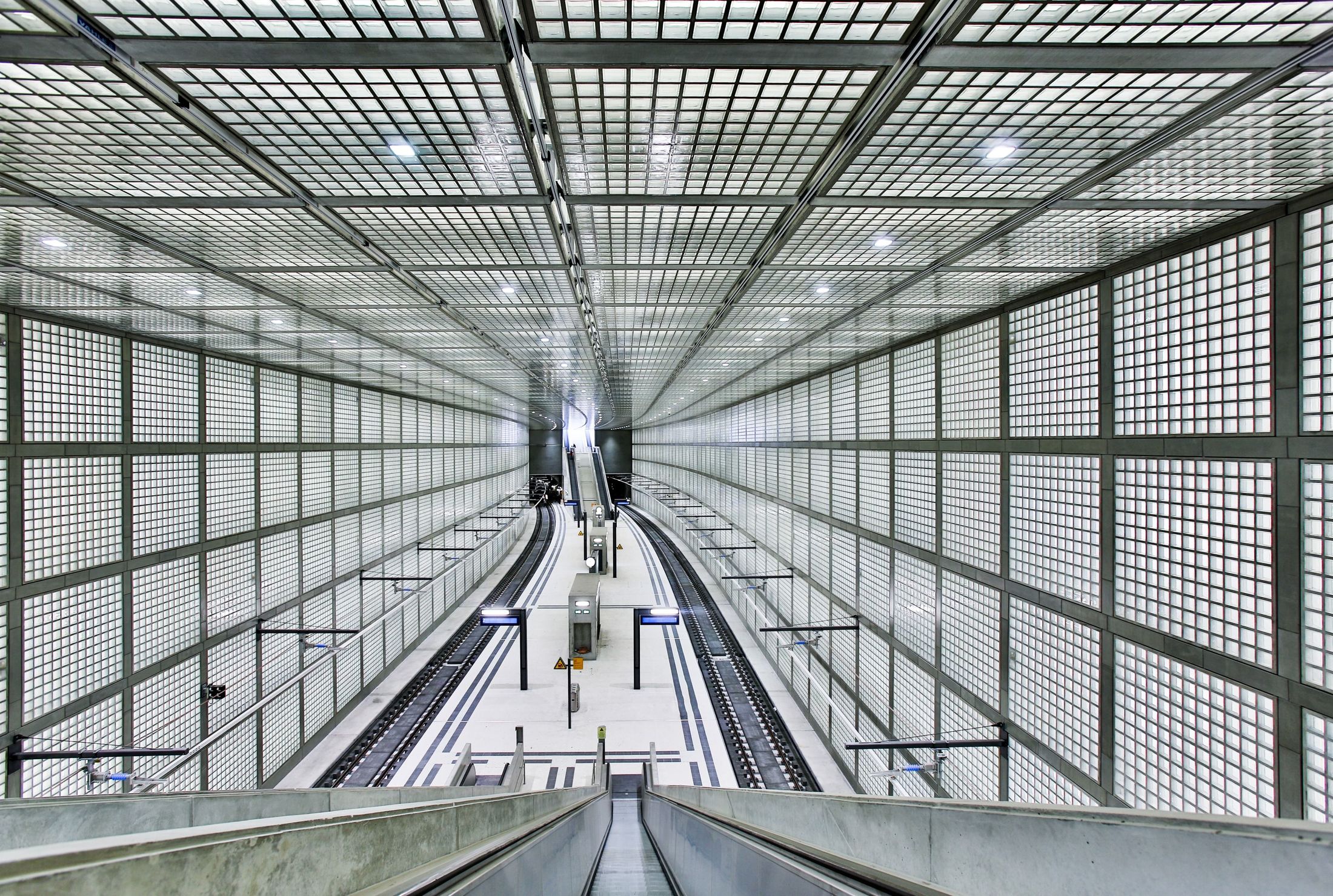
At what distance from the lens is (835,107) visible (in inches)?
127

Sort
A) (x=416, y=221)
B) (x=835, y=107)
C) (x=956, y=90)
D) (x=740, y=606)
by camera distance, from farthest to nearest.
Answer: (x=740, y=606) → (x=416, y=221) → (x=835, y=107) → (x=956, y=90)

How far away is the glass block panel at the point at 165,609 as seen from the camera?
834 cm

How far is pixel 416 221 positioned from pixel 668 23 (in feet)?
10.0

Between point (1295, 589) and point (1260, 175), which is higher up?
point (1260, 175)

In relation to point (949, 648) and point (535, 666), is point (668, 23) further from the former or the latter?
point (535, 666)

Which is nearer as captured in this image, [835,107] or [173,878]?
[173,878]

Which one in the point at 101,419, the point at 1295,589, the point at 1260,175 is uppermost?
the point at 1260,175

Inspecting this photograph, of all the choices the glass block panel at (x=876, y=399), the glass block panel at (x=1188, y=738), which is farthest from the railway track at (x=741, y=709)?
the glass block panel at (x=876, y=399)

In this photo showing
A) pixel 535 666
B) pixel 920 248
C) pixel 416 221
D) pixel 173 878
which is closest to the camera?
pixel 173 878

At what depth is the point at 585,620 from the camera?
54.4ft

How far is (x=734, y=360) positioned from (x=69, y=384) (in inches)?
456

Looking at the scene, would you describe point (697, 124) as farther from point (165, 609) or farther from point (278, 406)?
point (278, 406)

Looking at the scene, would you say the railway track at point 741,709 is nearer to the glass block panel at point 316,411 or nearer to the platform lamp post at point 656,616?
the platform lamp post at point 656,616

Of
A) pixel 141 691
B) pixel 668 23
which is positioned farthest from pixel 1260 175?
pixel 141 691
